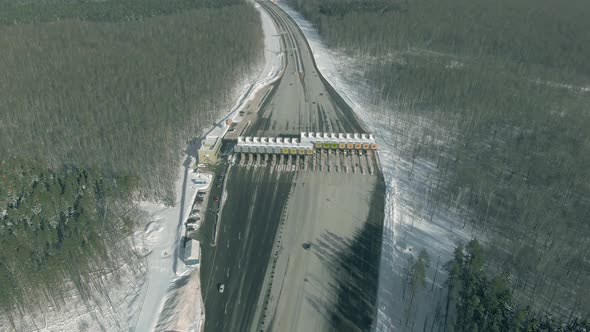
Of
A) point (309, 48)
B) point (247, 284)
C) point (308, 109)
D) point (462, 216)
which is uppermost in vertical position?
point (309, 48)

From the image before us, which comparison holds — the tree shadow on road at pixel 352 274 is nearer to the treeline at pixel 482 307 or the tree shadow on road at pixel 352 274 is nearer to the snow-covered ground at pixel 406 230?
the snow-covered ground at pixel 406 230

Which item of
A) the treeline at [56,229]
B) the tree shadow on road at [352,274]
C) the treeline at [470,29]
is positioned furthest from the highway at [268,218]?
the treeline at [470,29]

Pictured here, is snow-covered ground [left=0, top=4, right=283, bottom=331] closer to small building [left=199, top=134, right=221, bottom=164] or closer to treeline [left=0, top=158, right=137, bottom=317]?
treeline [left=0, top=158, right=137, bottom=317]

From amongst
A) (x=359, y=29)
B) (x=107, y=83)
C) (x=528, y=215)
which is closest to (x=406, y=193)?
(x=528, y=215)

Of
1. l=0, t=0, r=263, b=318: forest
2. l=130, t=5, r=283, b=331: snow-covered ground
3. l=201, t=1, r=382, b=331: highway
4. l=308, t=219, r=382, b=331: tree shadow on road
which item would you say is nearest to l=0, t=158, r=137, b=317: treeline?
l=0, t=0, r=263, b=318: forest

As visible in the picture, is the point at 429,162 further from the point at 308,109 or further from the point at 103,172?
the point at 103,172

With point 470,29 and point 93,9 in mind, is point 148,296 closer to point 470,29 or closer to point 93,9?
point 470,29
